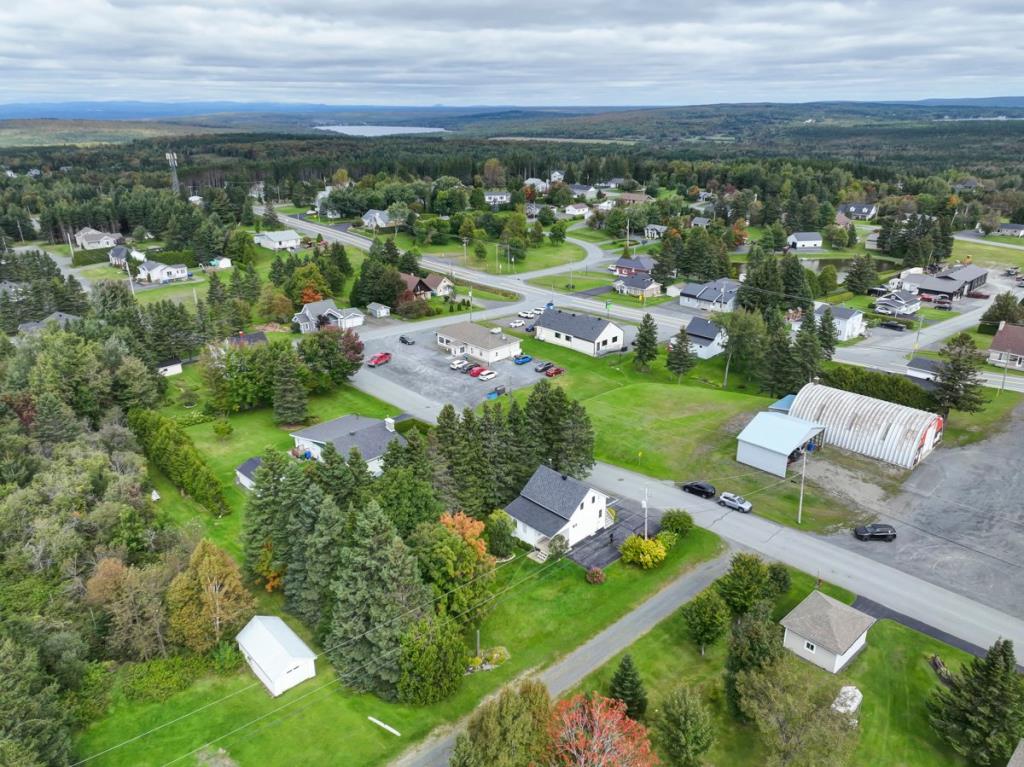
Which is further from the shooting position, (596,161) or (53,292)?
(596,161)

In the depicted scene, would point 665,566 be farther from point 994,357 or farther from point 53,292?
point 53,292

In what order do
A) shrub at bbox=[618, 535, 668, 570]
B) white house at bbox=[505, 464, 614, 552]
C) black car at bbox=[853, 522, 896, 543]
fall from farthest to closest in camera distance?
white house at bbox=[505, 464, 614, 552], black car at bbox=[853, 522, 896, 543], shrub at bbox=[618, 535, 668, 570]

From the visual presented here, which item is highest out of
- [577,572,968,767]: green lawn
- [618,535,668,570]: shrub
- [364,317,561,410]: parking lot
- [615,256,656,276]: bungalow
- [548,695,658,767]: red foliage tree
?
[548,695,658,767]: red foliage tree

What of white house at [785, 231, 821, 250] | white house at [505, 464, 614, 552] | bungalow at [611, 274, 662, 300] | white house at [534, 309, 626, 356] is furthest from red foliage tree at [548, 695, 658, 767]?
white house at [785, 231, 821, 250]

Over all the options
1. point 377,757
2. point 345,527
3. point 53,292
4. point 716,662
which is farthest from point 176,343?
point 716,662

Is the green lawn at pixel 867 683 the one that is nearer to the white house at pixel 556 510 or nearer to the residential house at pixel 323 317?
the white house at pixel 556 510

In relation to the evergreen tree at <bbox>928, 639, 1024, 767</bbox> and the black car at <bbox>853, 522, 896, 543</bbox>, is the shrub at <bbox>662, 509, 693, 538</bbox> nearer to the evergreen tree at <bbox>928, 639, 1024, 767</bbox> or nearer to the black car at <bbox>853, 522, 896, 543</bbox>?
the black car at <bbox>853, 522, 896, 543</bbox>
